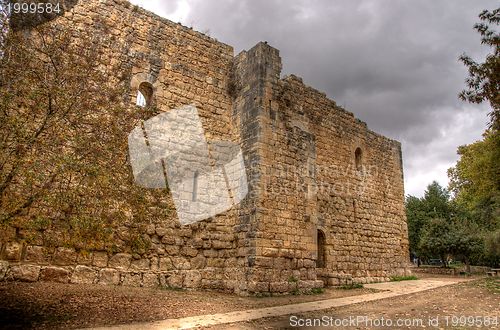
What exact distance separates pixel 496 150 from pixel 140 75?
39.2 ft

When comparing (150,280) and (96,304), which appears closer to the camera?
(96,304)

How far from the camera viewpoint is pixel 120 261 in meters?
8.77

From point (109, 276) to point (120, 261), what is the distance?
1.32 feet

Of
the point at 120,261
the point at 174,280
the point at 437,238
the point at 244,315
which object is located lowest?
the point at 244,315

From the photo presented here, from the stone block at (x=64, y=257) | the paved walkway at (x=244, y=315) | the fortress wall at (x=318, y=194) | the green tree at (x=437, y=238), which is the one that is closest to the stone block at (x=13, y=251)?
the stone block at (x=64, y=257)

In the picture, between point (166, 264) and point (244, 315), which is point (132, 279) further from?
point (244, 315)

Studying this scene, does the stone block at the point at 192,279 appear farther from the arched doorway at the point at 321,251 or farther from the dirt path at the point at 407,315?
the arched doorway at the point at 321,251

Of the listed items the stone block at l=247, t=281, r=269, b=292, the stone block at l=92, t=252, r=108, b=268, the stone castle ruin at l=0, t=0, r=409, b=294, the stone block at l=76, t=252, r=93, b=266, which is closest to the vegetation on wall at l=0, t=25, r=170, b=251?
the stone castle ruin at l=0, t=0, r=409, b=294

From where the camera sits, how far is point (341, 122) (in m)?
15.8

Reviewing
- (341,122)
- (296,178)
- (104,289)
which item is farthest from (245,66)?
(104,289)

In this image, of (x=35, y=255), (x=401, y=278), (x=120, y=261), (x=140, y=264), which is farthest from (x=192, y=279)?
(x=401, y=278)

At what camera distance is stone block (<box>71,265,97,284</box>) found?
809cm

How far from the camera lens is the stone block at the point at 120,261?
866cm

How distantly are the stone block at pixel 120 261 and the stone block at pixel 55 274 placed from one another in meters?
0.92
